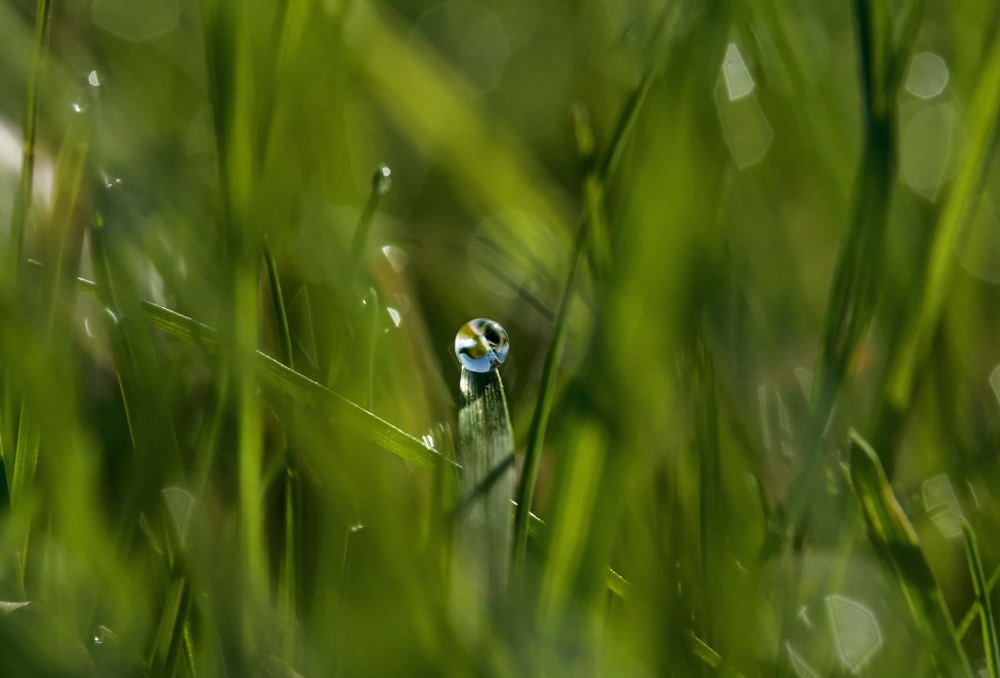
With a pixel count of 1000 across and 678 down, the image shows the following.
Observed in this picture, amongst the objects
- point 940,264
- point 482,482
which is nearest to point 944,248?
point 940,264

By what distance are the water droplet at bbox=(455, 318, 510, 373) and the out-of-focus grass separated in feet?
0.08

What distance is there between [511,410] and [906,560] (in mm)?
246

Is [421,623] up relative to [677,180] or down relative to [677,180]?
down

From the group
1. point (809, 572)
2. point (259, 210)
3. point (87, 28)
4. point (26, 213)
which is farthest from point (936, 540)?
point (87, 28)

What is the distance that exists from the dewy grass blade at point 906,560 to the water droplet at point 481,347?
14cm

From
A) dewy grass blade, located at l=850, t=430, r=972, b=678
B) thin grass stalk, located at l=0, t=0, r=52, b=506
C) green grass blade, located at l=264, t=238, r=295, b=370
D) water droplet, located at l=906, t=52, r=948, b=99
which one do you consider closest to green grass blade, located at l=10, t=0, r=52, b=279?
thin grass stalk, located at l=0, t=0, r=52, b=506

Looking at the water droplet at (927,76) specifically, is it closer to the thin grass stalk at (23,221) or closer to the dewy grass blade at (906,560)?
the dewy grass blade at (906,560)

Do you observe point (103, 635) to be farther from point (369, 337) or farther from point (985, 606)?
point (985, 606)

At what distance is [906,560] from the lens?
0.33 m

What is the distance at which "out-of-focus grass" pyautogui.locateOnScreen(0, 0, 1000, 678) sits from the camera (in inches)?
12.2

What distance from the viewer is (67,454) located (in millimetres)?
320

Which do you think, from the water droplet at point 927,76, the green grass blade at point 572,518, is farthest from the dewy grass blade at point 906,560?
the water droplet at point 927,76

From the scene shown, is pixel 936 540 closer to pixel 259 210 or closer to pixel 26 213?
pixel 259 210

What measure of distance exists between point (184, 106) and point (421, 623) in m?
0.77
